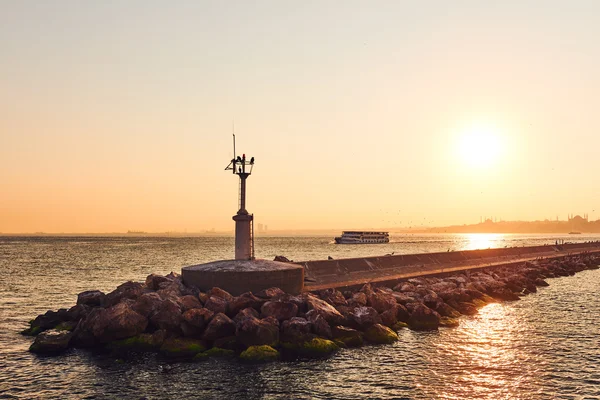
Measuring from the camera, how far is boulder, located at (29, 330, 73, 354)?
16625 mm

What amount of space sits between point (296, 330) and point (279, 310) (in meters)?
1.28

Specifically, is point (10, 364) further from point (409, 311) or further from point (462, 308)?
point (462, 308)

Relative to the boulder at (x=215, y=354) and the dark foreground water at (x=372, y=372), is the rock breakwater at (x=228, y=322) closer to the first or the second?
the boulder at (x=215, y=354)

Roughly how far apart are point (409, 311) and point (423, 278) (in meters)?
7.91

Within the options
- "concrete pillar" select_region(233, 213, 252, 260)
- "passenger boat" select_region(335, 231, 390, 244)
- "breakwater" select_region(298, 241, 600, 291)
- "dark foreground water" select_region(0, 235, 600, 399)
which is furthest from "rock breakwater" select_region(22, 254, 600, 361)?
"passenger boat" select_region(335, 231, 390, 244)

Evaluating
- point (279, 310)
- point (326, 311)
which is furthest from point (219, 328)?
point (326, 311)

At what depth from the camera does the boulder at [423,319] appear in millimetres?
20359

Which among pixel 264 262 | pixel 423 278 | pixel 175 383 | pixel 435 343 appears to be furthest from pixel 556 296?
pixel 175 383

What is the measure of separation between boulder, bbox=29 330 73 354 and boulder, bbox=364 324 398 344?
10.4 metres

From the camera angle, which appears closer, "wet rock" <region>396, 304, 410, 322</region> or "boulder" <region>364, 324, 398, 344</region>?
"boulder" <region>364, 324, 398, 344</region>

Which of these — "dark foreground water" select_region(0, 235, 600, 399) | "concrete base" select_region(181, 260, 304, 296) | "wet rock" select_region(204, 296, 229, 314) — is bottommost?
"dark foreground water" select_region(0, 235, 600, 399)

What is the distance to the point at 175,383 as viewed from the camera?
13.3 metres

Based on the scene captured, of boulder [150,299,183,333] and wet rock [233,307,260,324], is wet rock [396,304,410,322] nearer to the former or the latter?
wet rock [233,307,260,324]

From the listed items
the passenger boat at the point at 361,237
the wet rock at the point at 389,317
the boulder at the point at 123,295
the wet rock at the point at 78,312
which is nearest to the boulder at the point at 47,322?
the wet rock at the point at 78,312
